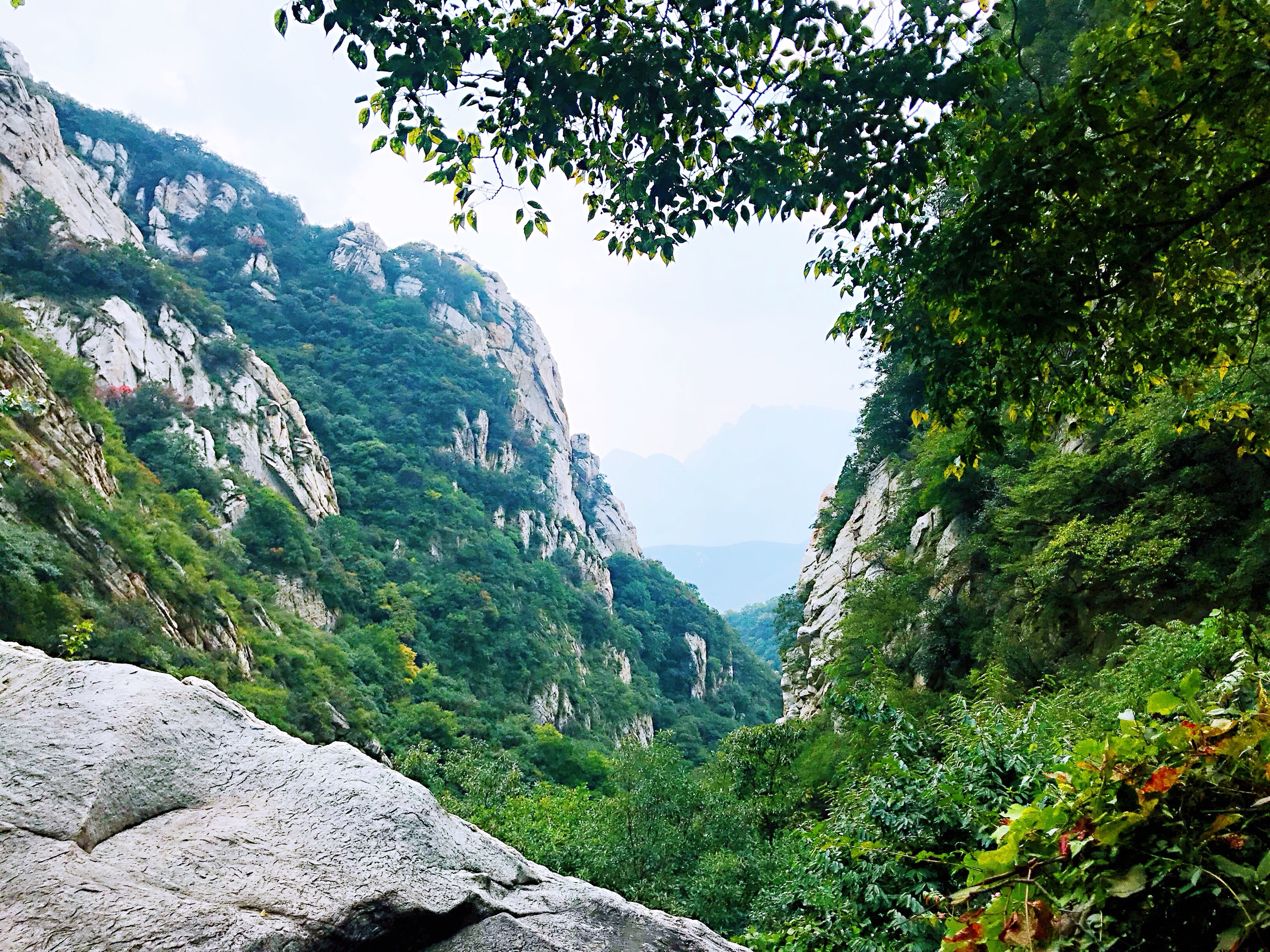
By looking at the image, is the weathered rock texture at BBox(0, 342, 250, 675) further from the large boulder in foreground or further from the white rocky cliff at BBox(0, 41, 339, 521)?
the large boulder in foreground

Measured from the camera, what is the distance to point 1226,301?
3.16m

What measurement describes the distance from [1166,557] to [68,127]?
7918 cm

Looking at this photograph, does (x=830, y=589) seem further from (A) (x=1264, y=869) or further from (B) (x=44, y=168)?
(B) (x=44, y=168)

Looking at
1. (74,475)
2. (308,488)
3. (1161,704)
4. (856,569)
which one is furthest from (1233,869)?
(308,488)

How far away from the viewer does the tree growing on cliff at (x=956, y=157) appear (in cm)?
248

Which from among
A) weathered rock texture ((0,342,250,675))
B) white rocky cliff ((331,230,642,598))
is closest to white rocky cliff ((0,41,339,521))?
weathered rock texture ((0,342,250,675))

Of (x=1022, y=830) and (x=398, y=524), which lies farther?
(x=398, y=524)

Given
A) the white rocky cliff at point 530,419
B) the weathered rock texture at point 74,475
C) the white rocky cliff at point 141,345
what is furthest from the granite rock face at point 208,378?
the white rocky cliff at point 530,419

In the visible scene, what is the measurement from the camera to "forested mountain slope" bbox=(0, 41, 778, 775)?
67.6 ft

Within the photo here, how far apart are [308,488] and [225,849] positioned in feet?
132

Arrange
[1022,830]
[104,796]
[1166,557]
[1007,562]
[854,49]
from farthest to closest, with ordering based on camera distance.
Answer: [1007,562] < [1166,557] < [854,49] < [104,796] < [1022,830]

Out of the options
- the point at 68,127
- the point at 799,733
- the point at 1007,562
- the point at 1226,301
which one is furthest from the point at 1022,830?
the point at 68,127

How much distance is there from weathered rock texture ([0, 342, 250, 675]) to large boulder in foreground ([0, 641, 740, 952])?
658 inches

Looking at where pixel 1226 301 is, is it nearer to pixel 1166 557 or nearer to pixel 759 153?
pixel 759 153
